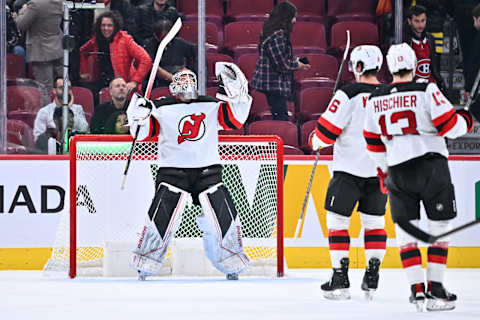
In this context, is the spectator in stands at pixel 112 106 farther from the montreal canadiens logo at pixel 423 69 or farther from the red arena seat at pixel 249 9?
the montreal canadiens logo at pixel 423 69

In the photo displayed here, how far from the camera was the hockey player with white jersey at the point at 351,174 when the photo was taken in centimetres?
493

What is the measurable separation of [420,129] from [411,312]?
823mm

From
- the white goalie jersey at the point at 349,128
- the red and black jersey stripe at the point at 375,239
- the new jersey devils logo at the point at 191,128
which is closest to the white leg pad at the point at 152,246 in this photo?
the new jersey devils logo at the point at 191,128

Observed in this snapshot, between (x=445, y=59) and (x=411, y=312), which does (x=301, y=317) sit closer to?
(x=411, y=312)

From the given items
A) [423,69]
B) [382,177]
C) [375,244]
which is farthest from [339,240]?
[423,69]

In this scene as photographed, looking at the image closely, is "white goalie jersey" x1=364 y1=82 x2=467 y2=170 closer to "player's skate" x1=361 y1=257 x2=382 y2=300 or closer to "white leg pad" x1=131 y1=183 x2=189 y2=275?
"player's skate" x1=361 y1=257 x2=382 y2=300

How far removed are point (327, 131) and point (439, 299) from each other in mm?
1124

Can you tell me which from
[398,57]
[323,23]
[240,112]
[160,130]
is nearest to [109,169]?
[160,130]

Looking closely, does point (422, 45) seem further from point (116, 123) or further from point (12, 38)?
point (12, 38)

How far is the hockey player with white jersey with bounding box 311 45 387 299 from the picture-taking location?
4926mm

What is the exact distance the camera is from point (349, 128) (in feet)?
16.5

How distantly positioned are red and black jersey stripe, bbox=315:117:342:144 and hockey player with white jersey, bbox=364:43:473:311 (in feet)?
1.84

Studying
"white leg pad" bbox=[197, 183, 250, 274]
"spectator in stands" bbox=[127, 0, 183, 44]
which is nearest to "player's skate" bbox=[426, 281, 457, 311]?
"white leg pad" bbox=[197, 183, 250, 274]

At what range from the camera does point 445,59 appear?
6.98 meters
